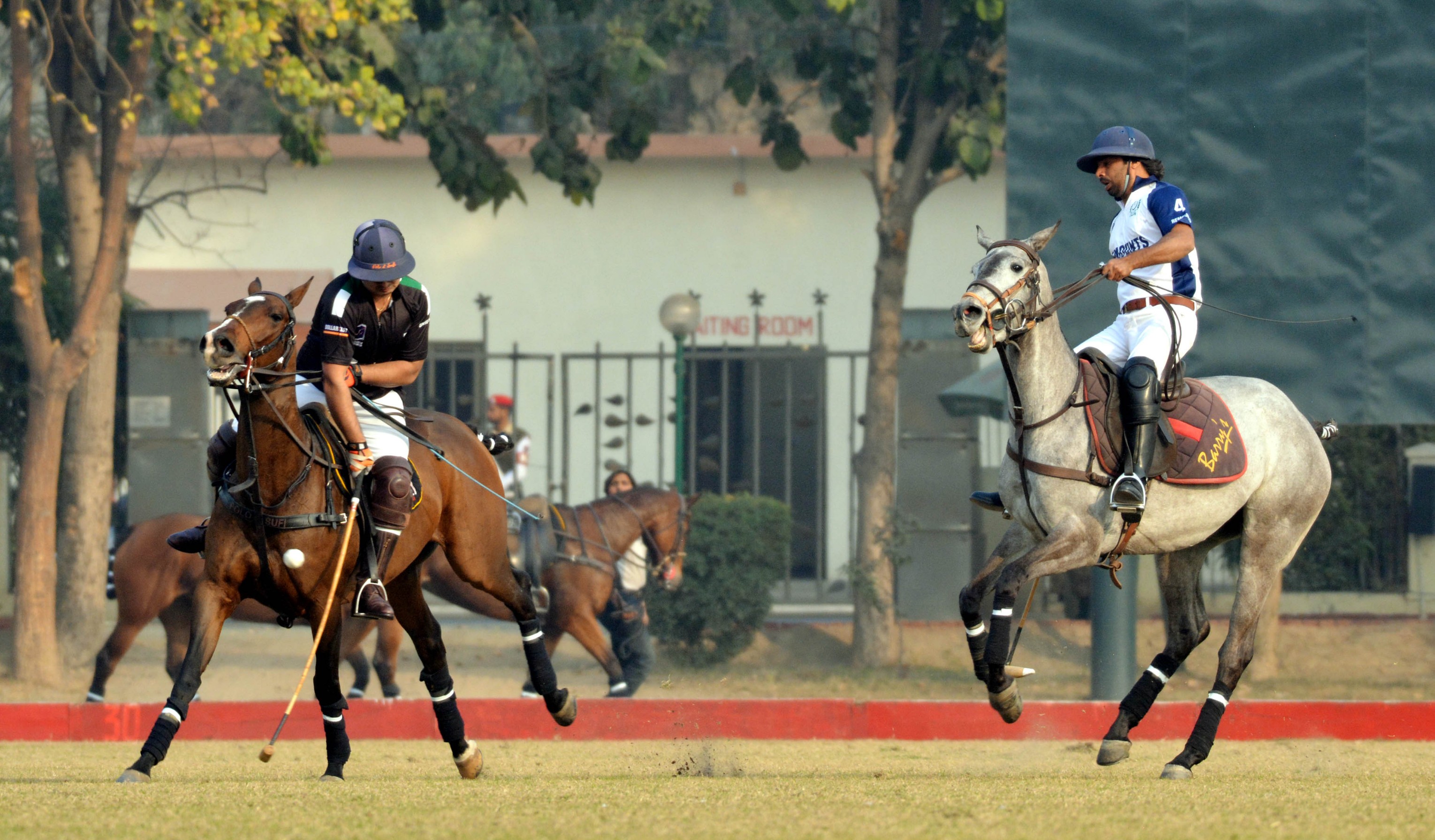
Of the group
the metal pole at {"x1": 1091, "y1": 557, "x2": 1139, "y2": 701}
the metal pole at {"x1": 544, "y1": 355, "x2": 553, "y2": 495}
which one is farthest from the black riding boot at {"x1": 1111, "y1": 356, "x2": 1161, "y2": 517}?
the metal pole at {"x1": 544, "y1": 355, "x2": 553, "y2": 495}

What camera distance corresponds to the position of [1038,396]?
321 inches

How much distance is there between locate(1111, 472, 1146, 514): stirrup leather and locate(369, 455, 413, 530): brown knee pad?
324 centimetres

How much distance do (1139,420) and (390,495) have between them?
3.49 meters

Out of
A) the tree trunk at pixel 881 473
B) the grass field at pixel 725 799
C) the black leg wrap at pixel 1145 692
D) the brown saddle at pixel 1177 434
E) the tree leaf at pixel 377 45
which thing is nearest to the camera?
the grass field at pixel 725 799

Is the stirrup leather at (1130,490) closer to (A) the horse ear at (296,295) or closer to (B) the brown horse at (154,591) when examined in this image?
(A) the horse ear at (296,295)

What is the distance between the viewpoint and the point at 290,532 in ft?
25.2

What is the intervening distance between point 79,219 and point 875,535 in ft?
25.3

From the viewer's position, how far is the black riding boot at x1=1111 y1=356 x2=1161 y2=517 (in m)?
8.09

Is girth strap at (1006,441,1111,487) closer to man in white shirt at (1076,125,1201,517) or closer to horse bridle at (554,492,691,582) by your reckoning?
man in white shirt at (1076,125,1201,517)

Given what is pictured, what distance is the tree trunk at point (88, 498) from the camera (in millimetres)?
15297

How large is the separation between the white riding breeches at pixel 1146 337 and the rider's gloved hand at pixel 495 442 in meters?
2.98

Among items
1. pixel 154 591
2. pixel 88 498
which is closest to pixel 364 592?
pixel 154 591

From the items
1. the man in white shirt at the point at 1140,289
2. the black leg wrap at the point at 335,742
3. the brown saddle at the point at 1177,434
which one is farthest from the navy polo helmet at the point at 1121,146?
the black leg wrap at the point at 335,742

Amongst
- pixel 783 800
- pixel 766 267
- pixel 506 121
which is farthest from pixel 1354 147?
pixel 506 121
